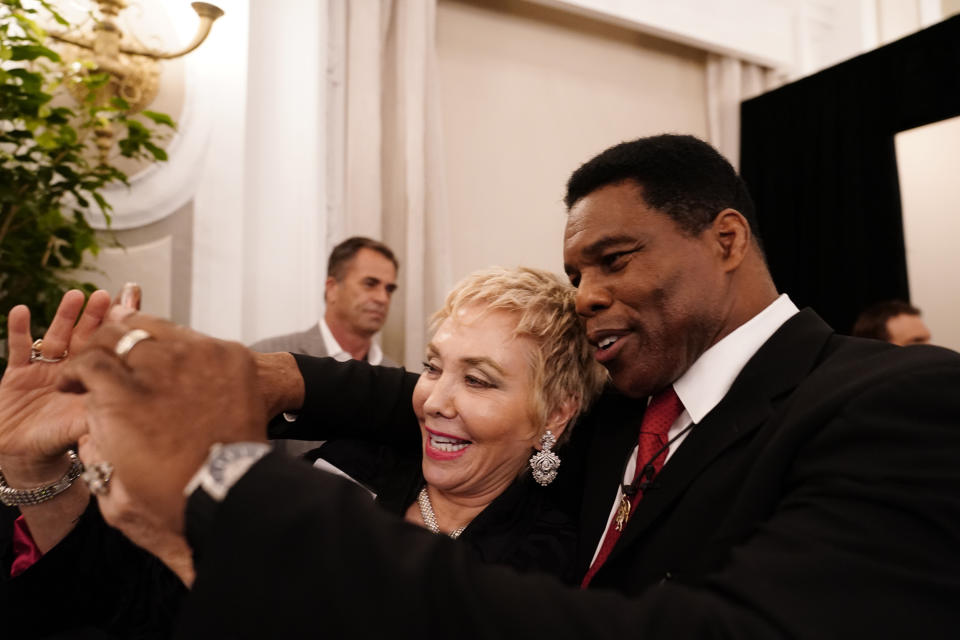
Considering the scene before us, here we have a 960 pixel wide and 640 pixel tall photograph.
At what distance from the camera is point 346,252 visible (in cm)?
345

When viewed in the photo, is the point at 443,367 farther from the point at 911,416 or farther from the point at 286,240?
the point at 286,240

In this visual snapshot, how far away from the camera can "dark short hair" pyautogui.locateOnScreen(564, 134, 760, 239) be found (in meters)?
1.33

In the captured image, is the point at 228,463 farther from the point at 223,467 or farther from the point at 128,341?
the point at 128,341

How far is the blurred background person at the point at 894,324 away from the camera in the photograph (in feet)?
12.2

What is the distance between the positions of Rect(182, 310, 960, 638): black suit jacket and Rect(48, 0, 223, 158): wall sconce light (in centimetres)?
273

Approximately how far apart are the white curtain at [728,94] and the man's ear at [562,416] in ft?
13.1

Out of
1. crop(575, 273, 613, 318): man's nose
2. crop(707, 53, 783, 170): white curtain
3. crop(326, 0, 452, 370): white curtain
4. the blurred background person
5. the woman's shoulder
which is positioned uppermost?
crop(707, 53, 783, 170): white curtain

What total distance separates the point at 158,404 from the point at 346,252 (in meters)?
2.80

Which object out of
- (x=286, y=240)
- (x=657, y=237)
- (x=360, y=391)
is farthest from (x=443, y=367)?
(x=286, y=240)

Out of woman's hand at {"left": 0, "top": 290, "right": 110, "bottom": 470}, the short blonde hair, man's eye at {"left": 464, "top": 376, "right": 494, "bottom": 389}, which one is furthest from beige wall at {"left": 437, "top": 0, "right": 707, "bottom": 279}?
woman's hand at {"left": 0, "top": 290, "right": 110, "bottom": 470}

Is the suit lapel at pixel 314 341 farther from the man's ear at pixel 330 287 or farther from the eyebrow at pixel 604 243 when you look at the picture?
the eyebrow at pixel 604 243

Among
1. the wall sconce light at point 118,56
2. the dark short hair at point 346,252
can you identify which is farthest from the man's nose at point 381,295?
the wall sconce light at point 118,56

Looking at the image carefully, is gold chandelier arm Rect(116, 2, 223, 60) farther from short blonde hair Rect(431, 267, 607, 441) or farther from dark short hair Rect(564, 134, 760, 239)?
dark short hair Rect(564, 134, 760, 239)

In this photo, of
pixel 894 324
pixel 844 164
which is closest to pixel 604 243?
pixel 894 324
